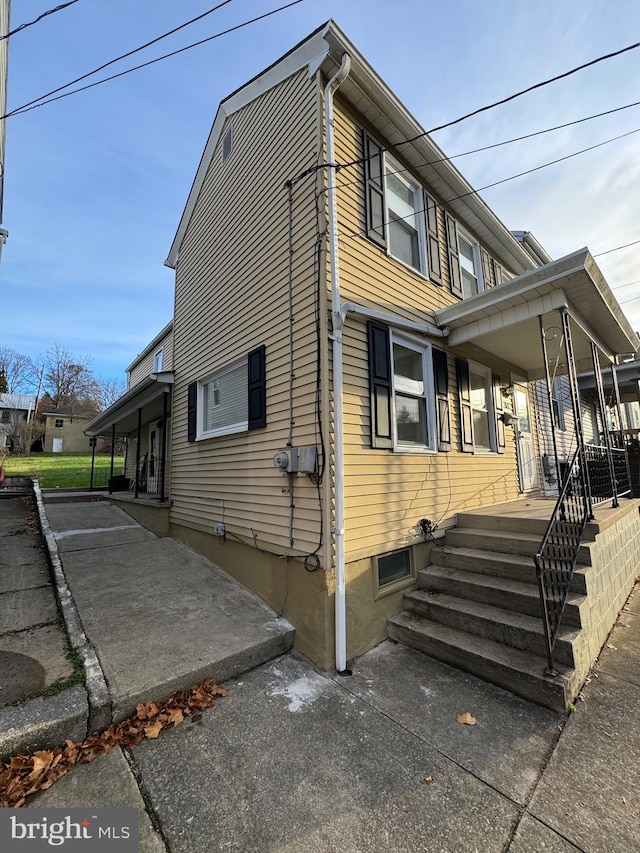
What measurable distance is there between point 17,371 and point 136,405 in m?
41.6

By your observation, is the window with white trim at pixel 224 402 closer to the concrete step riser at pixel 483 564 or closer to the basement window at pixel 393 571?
the basement window at pixel 393 571

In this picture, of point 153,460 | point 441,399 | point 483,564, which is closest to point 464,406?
point 441,399

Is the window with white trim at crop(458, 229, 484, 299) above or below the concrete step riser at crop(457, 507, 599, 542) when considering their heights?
above

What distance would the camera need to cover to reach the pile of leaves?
213cm

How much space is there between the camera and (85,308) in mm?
19328

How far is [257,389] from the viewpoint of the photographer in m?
4.94

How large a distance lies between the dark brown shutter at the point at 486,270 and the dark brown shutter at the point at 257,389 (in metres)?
5.02

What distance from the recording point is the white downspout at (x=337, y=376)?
3621 mm

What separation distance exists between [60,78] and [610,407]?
50.1 ft

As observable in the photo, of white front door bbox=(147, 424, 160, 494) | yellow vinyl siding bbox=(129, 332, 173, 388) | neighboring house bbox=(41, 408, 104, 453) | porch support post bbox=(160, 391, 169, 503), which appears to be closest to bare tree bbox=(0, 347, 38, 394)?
neighboring house bbox=(41, 408, 104, 453)

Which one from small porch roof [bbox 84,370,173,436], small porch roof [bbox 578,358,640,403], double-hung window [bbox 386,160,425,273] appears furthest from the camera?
small porch roof [bbox 578,358,640,403]

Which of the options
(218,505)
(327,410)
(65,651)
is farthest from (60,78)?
(65,651)

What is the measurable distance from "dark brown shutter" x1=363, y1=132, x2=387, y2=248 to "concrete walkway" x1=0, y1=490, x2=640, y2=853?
484cm

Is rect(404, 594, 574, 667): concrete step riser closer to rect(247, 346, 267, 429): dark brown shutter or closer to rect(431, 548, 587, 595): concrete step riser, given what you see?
rect(431, 548, 587, 595): concrete step riser
